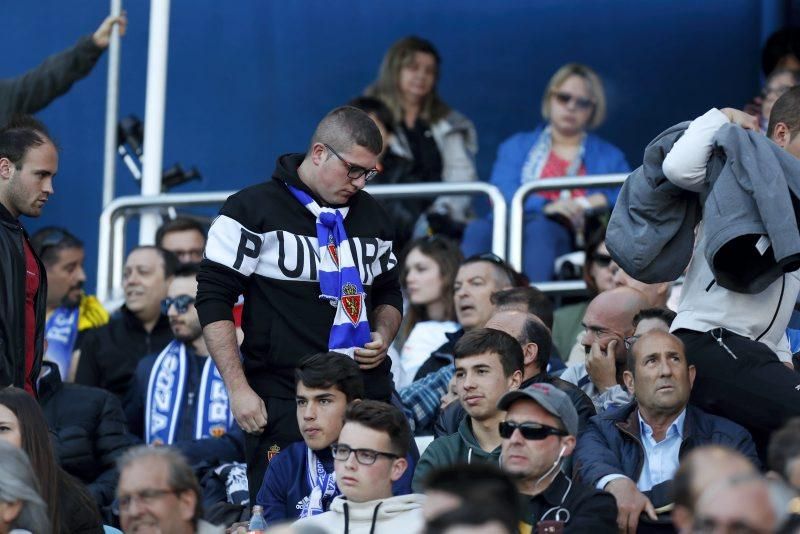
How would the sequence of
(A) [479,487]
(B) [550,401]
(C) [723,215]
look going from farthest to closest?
(B) [550,401] < (C) [723,215] < (A) [479,487]

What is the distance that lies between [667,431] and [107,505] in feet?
8.99

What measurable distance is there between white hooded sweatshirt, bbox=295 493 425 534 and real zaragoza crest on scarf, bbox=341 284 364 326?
2.78ft

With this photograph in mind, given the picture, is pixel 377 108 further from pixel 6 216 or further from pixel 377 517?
pixel 377 517

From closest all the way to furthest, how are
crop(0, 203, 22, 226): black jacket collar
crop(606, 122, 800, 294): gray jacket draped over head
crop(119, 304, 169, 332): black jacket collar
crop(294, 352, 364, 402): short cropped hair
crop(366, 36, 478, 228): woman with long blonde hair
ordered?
crop(606, 122, 800, 294): gray jacket draped over head, crop(294, 352, 364, 402): short cropped hair, crop(0, 203, 22, 226): black jacket collar, crop(119, 304, 169, 332): black jacket collar, crop(366, 36, 478, 228): woman with long blonde hair

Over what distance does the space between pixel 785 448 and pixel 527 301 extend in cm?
297

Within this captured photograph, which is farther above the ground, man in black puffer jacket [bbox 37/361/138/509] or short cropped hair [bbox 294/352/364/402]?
short cropped hair [bbox 294/352/364/402]

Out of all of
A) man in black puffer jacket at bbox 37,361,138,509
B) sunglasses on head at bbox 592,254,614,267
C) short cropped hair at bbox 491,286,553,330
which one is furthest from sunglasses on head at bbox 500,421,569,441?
sunglasses on head at bbox 592,254,614,267

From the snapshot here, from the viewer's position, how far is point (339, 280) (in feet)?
21.5

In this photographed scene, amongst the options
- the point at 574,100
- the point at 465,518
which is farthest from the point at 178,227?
the point at 465,518

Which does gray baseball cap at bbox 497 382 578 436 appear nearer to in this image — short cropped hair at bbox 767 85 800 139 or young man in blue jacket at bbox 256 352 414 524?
young man in blue jacket at bbox 256 352 414 524

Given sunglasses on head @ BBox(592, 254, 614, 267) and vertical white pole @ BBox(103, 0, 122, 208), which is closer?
sunglasses on head @ BBox(592, 254, 614, 267)

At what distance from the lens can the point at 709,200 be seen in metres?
5.87

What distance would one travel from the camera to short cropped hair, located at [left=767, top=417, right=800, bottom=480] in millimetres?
4969

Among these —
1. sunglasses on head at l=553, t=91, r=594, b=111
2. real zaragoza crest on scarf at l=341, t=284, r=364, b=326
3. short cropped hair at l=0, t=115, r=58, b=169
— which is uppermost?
sunglasses on head at l=553, t=91, r=594, b=111
